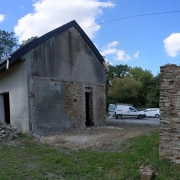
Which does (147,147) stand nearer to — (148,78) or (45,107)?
(45,107)

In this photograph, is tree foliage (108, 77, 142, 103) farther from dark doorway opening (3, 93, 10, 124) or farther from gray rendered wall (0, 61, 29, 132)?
gray rendered wall (0, 61, 29, 132)

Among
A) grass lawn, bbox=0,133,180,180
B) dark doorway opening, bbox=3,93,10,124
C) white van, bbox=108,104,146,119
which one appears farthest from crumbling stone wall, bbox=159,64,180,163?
white van, bbox=108,104,146,119

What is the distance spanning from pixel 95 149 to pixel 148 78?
4487 centimetres

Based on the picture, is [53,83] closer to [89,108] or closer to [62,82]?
[62,82]

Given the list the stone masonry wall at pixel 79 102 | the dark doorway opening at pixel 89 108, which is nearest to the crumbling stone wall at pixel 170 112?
the stone masonry wall at pixel 79 102

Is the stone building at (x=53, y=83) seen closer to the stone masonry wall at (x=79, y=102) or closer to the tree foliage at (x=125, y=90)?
the stone masonry wall at (x=79, y=102)

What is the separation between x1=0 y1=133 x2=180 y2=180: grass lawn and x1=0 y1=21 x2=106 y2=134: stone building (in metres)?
4.85

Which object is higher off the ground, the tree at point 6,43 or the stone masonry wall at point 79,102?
the tree at point 6,43

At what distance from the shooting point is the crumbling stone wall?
22.4 ft

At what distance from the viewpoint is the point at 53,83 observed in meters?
14.8

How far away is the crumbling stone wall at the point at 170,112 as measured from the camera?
6832 millimetres

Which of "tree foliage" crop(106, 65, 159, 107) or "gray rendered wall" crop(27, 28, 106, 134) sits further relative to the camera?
"tree foliage" crop(106, 65, 159, 107)

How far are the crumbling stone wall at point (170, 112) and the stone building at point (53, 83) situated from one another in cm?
805

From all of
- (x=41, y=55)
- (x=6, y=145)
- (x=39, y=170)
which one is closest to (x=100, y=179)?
(x=39, y=170)
